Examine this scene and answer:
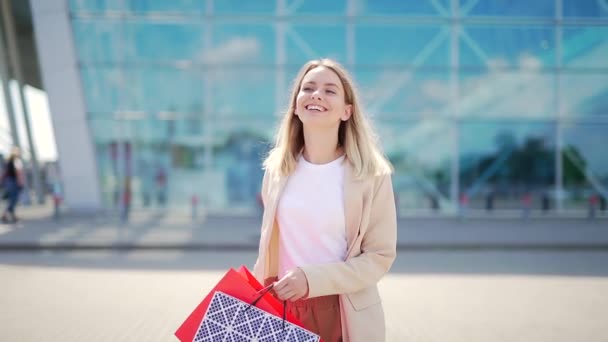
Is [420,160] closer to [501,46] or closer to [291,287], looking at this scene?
[501,46]

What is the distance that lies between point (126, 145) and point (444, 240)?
36.0 ft

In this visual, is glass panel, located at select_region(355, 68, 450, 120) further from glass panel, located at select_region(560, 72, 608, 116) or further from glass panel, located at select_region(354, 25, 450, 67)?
glass panel, located at select_region(560, 72, 608, 116)

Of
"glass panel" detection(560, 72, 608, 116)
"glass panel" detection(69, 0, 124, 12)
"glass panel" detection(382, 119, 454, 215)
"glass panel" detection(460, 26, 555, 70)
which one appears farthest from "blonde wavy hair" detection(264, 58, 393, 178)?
"glass panel" detection(560, 72, 608, 116)

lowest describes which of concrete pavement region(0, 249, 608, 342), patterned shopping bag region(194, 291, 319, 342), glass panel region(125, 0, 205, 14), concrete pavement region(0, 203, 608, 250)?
concrete pavement region(0, 203, 608, 250)

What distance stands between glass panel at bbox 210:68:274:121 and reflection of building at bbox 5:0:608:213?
0.03 metres

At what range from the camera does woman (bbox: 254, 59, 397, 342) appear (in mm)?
2258

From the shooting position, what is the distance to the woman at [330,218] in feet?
7.41

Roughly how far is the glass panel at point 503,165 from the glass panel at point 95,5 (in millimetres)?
11903

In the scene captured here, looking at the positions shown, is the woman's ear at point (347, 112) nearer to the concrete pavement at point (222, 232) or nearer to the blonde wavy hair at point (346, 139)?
the blonde wavy hair at point (346, 139)

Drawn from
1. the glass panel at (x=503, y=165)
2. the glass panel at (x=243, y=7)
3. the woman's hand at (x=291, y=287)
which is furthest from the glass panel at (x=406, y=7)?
the woman's hand at (x=291, y=287)

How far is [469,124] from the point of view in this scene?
1819cm

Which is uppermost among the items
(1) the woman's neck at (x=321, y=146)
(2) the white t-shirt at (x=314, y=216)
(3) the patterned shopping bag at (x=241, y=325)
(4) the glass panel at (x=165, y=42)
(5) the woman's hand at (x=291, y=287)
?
(4) the glass panel at (x=165, y=42)

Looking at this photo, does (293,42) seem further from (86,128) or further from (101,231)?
(101,231)

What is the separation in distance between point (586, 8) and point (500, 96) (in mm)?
4231
